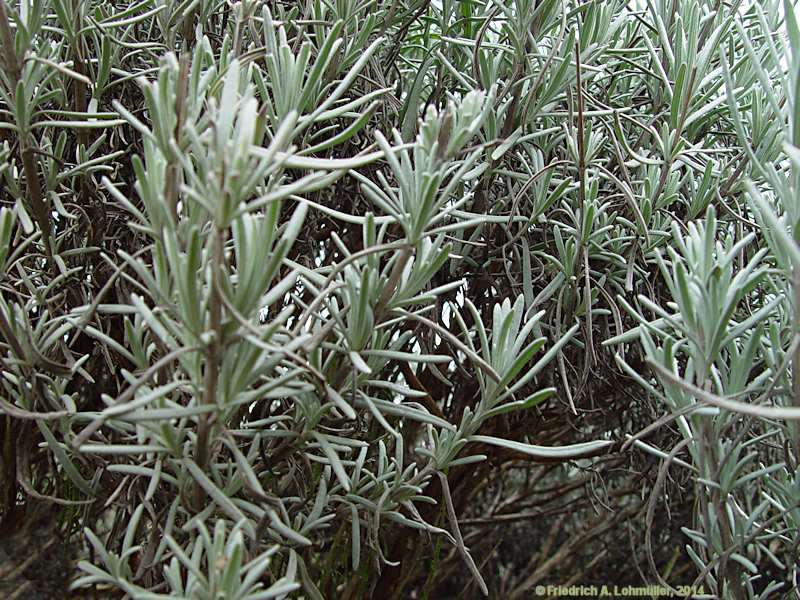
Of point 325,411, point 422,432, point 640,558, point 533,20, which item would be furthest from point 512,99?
point 640,558

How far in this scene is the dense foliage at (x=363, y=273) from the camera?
58 cm

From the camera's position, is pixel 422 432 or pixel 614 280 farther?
pixel 422 432

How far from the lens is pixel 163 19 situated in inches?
35.9

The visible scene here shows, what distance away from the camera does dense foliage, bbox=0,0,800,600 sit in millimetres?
583

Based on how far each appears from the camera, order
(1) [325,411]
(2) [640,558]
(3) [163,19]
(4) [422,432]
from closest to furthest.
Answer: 1. (1) [325,411]
2. (3) [163,19]
3. (4) [422,432]
4. (2) [640,558]

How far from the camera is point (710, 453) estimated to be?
72cm

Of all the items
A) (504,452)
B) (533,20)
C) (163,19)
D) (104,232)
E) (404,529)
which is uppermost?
(533,20)

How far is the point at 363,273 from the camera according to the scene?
0.62 metres

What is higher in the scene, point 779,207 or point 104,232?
point 779,207

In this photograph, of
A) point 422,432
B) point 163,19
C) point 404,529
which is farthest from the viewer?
point 422,432

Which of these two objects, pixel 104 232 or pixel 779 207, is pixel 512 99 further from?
pixel 104 232

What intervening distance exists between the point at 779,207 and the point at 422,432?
772mm

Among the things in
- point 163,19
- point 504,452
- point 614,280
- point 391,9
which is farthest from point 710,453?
point 163,19

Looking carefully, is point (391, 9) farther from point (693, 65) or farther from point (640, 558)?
point (640, 558)
